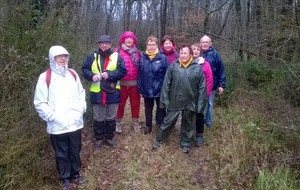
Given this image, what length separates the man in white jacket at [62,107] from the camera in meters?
4.15

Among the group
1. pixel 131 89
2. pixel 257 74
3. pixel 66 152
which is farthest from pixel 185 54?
pixel 257 74

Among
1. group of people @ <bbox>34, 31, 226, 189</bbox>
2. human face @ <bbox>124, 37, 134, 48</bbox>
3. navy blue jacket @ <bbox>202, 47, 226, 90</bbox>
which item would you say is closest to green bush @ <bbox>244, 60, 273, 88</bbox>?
navy blue jacket @ <bbox>202, 47, 226, 90</bbox>

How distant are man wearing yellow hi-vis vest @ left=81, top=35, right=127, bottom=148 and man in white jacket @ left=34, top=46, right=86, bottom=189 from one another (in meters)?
0.66

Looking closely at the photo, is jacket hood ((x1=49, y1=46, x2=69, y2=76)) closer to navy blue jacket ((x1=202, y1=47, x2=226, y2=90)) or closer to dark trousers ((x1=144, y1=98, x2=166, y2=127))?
dark trousers ((x1=144, y1=98, x2=166, y2=127))

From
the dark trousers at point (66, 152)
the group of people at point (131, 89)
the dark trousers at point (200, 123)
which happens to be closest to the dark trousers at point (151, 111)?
the group of people at point (131, 89)

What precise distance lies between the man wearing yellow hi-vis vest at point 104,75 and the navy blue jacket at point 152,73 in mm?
535

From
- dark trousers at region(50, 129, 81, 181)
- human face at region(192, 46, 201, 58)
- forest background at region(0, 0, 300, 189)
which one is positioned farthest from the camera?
human face at region(192, 46, 201, 58)

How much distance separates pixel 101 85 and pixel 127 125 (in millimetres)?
1801

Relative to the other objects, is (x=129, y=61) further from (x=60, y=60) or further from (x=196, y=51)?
(x=60, y=60)

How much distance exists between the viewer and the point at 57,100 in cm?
423

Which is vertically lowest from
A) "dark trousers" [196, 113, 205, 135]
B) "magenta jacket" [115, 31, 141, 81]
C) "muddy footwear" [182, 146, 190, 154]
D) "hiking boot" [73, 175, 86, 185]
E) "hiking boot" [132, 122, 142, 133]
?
"hiking boot" [73, 175, 86, 185]

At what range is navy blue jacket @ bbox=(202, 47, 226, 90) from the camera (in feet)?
19.7

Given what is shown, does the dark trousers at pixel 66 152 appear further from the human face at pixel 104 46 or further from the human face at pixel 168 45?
the human face at pixel 168 45

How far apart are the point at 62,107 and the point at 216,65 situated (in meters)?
3.14
